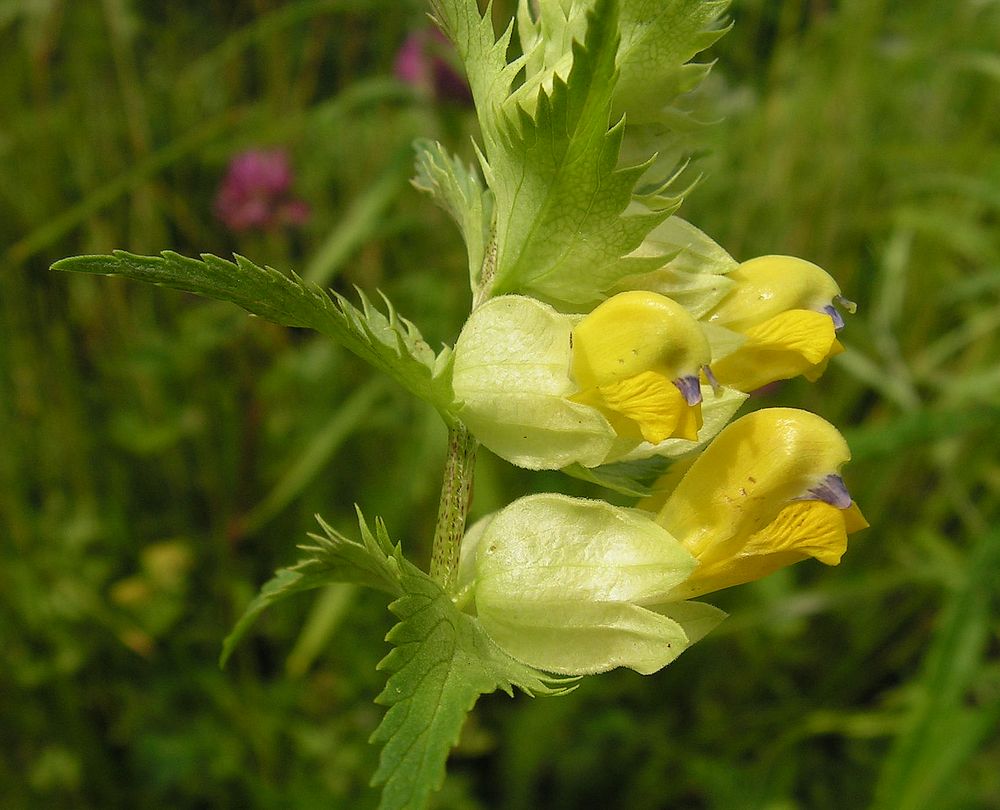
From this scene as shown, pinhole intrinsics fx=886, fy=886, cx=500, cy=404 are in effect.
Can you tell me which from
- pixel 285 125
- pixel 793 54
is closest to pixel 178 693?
pixel 285 125

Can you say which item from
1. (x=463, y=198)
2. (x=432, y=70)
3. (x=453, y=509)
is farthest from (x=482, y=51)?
(x=432, y=70)

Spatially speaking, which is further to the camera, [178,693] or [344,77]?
[344,77]

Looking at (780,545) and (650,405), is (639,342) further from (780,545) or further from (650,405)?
(780,545)

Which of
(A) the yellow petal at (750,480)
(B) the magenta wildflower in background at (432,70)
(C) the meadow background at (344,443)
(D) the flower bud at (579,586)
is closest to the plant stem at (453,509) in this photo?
(D) the flower bud at (579,586)

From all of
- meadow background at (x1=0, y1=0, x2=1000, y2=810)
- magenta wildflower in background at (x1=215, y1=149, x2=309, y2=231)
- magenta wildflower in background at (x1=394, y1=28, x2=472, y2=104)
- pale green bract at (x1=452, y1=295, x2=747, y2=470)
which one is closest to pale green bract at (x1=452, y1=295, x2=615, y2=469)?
pale green bract at (x1=452, y1=295, x2=747, y2=470)

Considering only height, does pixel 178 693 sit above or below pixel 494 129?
below

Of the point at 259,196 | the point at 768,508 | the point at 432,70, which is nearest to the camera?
the point at 768,508

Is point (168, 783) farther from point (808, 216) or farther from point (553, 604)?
point (808, 216)
